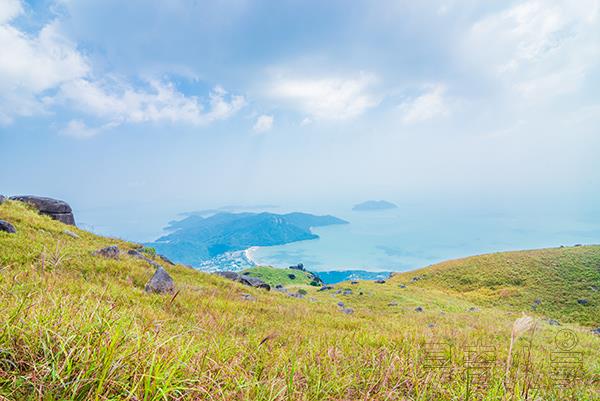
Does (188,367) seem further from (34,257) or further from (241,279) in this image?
(241,279)

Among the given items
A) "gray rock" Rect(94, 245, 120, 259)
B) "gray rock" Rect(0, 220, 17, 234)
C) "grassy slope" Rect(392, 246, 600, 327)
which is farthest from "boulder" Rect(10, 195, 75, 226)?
"grassy slope" Rect(392, 246, 600, 327)

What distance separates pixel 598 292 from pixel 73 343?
168 feet

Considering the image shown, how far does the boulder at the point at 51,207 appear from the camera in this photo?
25578 mm

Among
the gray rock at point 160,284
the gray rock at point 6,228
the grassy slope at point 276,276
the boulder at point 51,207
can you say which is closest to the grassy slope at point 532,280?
the grassy slope at point 276,276

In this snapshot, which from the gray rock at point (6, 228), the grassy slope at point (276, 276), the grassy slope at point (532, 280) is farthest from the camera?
the grassy slope at point (276, 276)

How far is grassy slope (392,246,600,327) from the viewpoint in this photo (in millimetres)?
33531

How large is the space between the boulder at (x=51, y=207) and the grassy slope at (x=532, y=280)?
4930 cm

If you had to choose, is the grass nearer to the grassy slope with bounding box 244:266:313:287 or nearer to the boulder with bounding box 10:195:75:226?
the grassy slope with bounding box 244:266:313:287

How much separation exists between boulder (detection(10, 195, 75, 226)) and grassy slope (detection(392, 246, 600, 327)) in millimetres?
49301

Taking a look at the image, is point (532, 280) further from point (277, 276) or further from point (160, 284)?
point (277, 276)

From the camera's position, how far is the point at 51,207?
86.0 ft

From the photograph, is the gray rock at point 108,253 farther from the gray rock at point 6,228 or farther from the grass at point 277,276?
the grass at point 277,276

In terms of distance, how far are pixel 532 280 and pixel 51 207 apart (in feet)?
200

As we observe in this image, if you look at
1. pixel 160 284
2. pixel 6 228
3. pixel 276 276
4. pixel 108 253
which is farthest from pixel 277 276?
pixel 160 284
